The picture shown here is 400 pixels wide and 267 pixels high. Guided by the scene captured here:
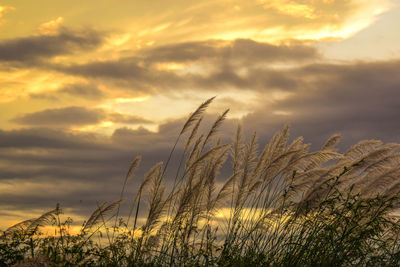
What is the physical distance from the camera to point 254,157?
23.2ft

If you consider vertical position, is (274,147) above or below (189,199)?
above

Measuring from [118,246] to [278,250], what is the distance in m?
1.97

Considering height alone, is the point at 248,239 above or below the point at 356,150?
below

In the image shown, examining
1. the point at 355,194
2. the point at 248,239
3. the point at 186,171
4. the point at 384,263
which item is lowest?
the point at 384,263

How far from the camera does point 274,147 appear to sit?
7066 mm

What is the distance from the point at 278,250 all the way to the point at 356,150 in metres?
1.73

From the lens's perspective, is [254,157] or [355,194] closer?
[355,194]

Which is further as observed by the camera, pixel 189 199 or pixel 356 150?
pixel 356 150

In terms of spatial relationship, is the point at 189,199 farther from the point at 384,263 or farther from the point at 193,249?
the point at 384,263

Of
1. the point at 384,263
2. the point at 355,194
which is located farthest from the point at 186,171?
the point at 384,263

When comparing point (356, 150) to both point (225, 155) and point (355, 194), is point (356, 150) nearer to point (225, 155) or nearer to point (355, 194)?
point (355, 194)

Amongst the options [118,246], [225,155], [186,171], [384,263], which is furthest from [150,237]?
[384,263]

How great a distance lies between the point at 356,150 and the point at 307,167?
0.70 m

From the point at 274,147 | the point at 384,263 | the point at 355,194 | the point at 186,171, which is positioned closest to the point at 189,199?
the point at 186,171
